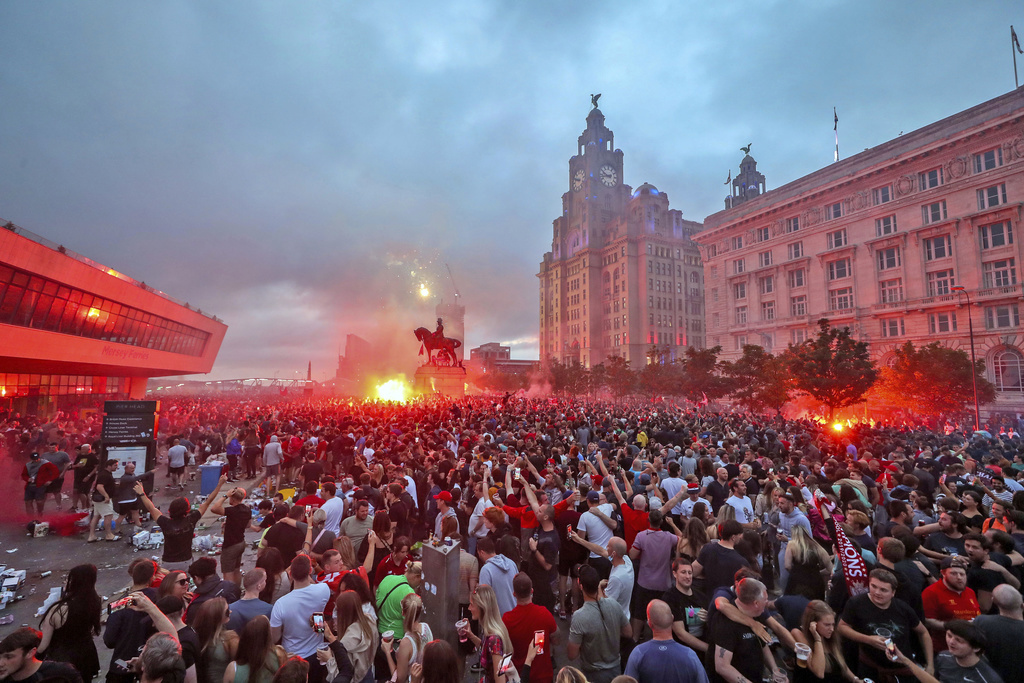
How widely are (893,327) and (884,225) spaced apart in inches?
433

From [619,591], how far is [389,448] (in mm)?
9597

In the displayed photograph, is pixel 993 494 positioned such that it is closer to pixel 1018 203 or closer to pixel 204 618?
pixel 204 618

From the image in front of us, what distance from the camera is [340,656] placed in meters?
3.76

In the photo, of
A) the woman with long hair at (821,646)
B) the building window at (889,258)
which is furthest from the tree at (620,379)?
the woman with long hair at (821,646)

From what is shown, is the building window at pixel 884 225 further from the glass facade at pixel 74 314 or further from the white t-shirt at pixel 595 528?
the glass facade at pixel 74 314

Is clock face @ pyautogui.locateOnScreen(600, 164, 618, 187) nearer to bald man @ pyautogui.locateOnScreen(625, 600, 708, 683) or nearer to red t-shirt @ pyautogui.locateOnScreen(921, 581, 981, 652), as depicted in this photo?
red t-shirt @ pyautogui.locateOnScreen(921, 581, 981, 652)

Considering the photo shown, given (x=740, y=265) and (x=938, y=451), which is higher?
(x=740, y=265)

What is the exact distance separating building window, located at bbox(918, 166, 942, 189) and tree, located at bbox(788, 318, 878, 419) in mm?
26710

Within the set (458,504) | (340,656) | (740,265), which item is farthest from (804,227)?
(340,656)

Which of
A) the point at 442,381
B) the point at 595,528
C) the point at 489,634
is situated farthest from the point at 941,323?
the point at 489,634

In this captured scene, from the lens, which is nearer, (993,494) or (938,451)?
(993,494)

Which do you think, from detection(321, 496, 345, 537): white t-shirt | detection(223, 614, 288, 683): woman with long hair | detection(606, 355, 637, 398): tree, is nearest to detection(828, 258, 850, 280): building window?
detection(606, 355, 637, 398): tree

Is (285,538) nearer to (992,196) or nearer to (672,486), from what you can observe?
(672,486)

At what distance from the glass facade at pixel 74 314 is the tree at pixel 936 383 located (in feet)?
181
